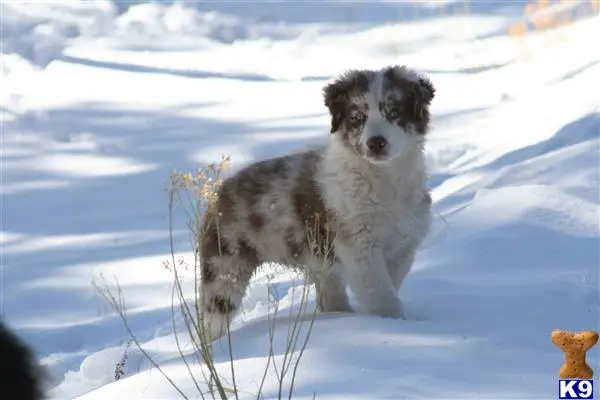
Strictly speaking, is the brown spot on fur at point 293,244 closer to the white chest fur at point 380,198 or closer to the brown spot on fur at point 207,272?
the white chest fur at point 380,198

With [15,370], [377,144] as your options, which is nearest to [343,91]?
[377,144]

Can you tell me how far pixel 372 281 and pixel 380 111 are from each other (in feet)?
2.75

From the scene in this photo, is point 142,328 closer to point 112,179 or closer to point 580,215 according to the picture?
point 580,215

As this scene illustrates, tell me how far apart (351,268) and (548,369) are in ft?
4.74

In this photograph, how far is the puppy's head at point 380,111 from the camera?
19.7ft

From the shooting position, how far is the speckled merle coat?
19.9 feet

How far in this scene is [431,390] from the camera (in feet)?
14.8

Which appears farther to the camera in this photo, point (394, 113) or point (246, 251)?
point (246, 251)

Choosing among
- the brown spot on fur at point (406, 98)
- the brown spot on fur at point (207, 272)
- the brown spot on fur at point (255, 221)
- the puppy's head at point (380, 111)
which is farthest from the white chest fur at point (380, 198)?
the brown spot on fur at point (207, 272)

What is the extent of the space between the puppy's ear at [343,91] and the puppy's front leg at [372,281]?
682 millimetres

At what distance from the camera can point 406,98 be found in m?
6.20

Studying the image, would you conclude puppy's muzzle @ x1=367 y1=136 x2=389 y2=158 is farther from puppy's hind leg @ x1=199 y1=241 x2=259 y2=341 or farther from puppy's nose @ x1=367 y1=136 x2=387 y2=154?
puppy's hind leg @ x1=199 y1=241 x2=259 y2=341

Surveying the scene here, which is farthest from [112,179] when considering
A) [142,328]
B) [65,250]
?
[142,328]

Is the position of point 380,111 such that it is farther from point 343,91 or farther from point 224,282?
point 224,282
